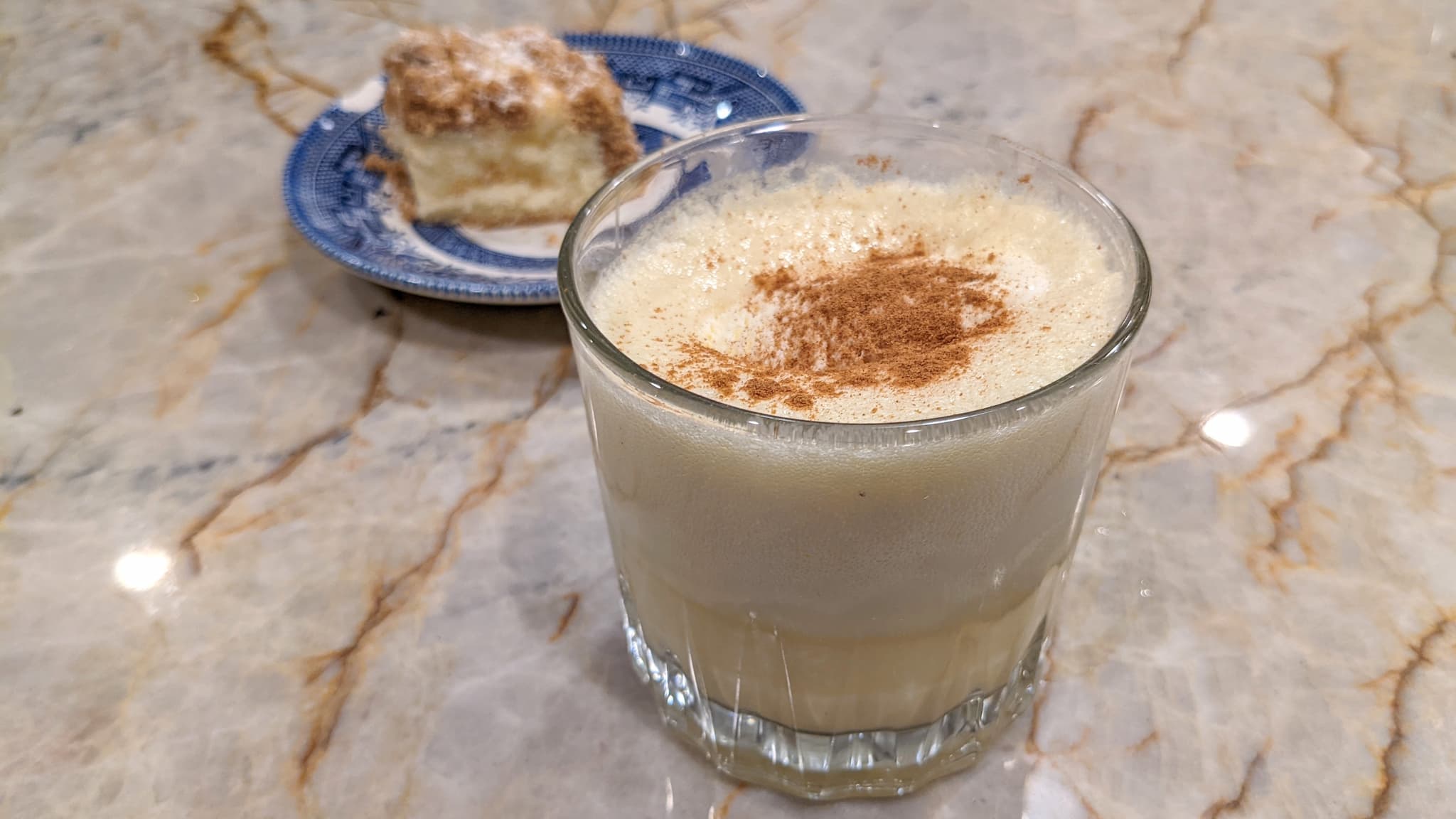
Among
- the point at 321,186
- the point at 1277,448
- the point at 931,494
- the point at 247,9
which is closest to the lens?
the point at 931,494

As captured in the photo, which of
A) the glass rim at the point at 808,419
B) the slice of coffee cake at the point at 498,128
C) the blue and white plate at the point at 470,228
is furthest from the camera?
the slice of coffee cake at the point at 498,128

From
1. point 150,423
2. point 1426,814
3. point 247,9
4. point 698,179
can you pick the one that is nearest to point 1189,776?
point 1426,814

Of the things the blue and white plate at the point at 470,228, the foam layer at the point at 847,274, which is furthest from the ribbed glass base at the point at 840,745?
the blue and white plate at the point at 470,228

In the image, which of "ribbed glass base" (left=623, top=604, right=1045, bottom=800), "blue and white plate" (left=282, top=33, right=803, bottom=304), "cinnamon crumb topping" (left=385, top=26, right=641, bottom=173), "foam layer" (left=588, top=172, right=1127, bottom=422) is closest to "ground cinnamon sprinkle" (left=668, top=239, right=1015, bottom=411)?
"foam layer" (left=588, top=172, right=1127, bottom=422)

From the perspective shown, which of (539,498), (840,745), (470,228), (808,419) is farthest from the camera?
(470,228)

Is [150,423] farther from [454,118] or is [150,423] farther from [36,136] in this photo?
[36,136]

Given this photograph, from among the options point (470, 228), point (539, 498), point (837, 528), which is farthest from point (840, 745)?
point (470, 228)

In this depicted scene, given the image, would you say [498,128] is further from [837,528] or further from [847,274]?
[837,528]

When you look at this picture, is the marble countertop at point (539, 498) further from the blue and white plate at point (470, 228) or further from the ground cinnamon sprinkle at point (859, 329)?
the ground cinnamon sprinkle at point (859, 329)
